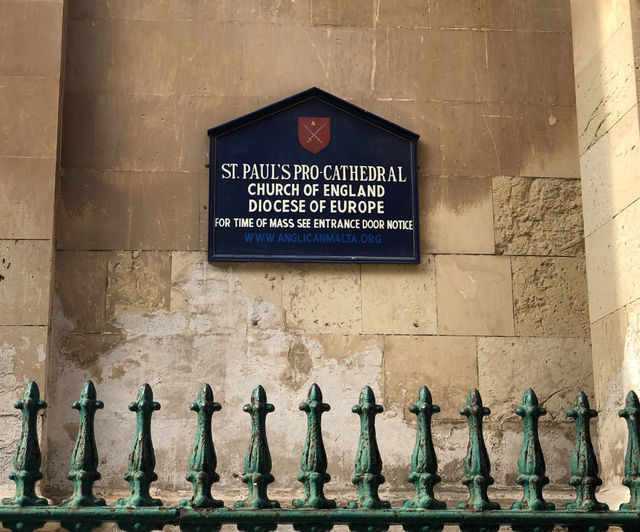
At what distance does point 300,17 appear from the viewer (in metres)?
7.32

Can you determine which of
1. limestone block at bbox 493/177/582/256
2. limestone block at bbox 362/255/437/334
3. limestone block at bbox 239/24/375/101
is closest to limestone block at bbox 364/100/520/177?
limestone block at bbox 493/177/582/256

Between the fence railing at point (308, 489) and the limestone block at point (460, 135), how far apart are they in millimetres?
3773

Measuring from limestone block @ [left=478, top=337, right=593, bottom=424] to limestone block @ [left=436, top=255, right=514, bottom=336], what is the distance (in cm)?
11

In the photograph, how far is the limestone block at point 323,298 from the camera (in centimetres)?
677

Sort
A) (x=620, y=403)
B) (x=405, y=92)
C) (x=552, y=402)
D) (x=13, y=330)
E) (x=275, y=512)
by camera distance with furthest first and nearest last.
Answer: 1. (x=405, y=92)
2. (x=552, y=402)
3. (x=13, y=330)
4. (x=620, y=403)
5. (x=275, y=512)

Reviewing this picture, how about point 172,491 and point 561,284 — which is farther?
point 561,284

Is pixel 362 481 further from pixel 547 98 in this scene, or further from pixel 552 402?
pixel 547 98

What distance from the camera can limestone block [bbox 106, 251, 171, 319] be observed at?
6730 mm

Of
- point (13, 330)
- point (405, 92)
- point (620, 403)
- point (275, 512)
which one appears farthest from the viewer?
point (405, 92)

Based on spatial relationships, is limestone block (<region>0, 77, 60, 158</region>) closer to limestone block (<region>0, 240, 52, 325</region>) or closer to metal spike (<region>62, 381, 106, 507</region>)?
limestone block (<region>0, 240, 52, 325</region>)

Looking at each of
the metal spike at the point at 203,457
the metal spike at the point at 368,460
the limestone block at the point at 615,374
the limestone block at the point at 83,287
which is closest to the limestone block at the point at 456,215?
the limestone block at the point at 615,374

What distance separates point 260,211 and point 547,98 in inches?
85.9

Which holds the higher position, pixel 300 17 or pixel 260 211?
pixel 300 17

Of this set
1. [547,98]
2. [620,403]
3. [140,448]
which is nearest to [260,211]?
[547,98]
